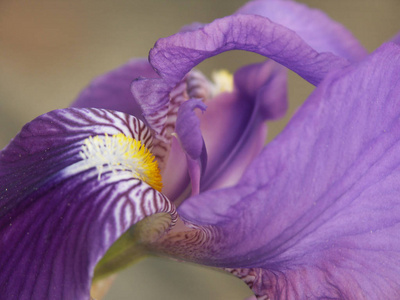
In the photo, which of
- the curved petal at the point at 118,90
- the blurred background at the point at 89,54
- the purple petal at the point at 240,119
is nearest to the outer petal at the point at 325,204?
the purple petal at the point at 240,119

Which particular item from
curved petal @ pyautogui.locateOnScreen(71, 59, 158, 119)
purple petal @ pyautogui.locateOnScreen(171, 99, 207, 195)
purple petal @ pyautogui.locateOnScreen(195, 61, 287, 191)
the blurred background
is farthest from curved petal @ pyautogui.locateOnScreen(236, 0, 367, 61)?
the blurred background

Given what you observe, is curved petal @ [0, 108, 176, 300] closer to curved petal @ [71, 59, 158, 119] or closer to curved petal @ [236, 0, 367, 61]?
curved petal @ [71, 59, 158, 119]

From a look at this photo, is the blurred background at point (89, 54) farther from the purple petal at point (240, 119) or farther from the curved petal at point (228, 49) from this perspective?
the curved petal at point (228, 49)

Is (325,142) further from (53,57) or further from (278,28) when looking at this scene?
(53,57)

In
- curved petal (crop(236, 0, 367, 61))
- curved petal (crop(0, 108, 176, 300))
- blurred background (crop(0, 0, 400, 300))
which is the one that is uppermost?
curved petal (crop(236, 0, 367, 61))

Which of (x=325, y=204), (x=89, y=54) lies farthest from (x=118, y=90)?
(x=89, y=54)

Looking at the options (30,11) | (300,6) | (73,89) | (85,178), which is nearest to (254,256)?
(85,178)

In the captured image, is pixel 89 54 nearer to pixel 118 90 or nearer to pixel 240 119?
pixel 118 90
